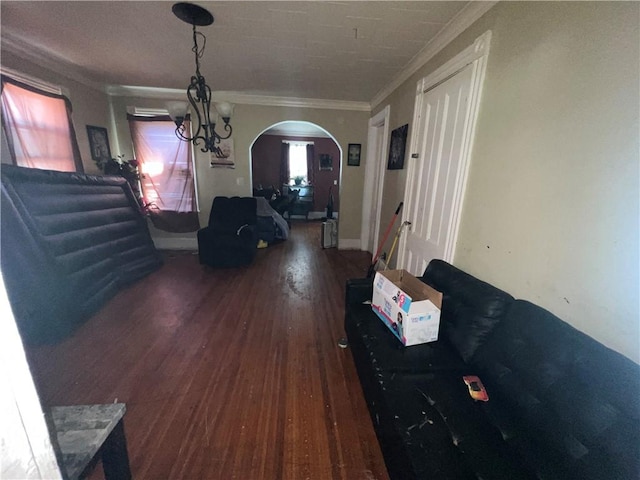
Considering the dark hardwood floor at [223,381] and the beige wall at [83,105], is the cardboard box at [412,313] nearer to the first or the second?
the dark hardwood floor at [223,381]

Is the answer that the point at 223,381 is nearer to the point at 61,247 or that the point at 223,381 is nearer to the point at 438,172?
the point at 61,247

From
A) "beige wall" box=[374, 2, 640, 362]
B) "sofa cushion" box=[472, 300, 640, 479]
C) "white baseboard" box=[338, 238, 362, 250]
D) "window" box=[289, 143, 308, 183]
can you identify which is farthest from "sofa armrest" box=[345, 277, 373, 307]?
"window" box=[289, 143, 308, 183]

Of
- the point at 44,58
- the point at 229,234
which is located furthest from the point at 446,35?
the point at 44,58

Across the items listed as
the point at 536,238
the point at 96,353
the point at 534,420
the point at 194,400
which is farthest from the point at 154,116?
the point at 534,420

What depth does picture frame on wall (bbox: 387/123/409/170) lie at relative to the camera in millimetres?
2850

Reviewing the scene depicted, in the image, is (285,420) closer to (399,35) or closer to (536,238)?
(536,238)

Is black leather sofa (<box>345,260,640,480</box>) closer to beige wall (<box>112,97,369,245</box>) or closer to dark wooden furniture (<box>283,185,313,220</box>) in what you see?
beige wall (<box>112,97,369,245</box>)

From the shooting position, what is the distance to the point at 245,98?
12.9 ft

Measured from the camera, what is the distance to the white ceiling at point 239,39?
1.80 meters

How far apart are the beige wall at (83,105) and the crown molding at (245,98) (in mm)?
309

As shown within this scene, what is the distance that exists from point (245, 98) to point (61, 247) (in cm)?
303

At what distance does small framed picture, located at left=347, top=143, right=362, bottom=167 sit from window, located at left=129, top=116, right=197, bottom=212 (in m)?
2.58

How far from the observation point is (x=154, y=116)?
3.82m

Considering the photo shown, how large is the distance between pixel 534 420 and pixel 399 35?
103 inches
